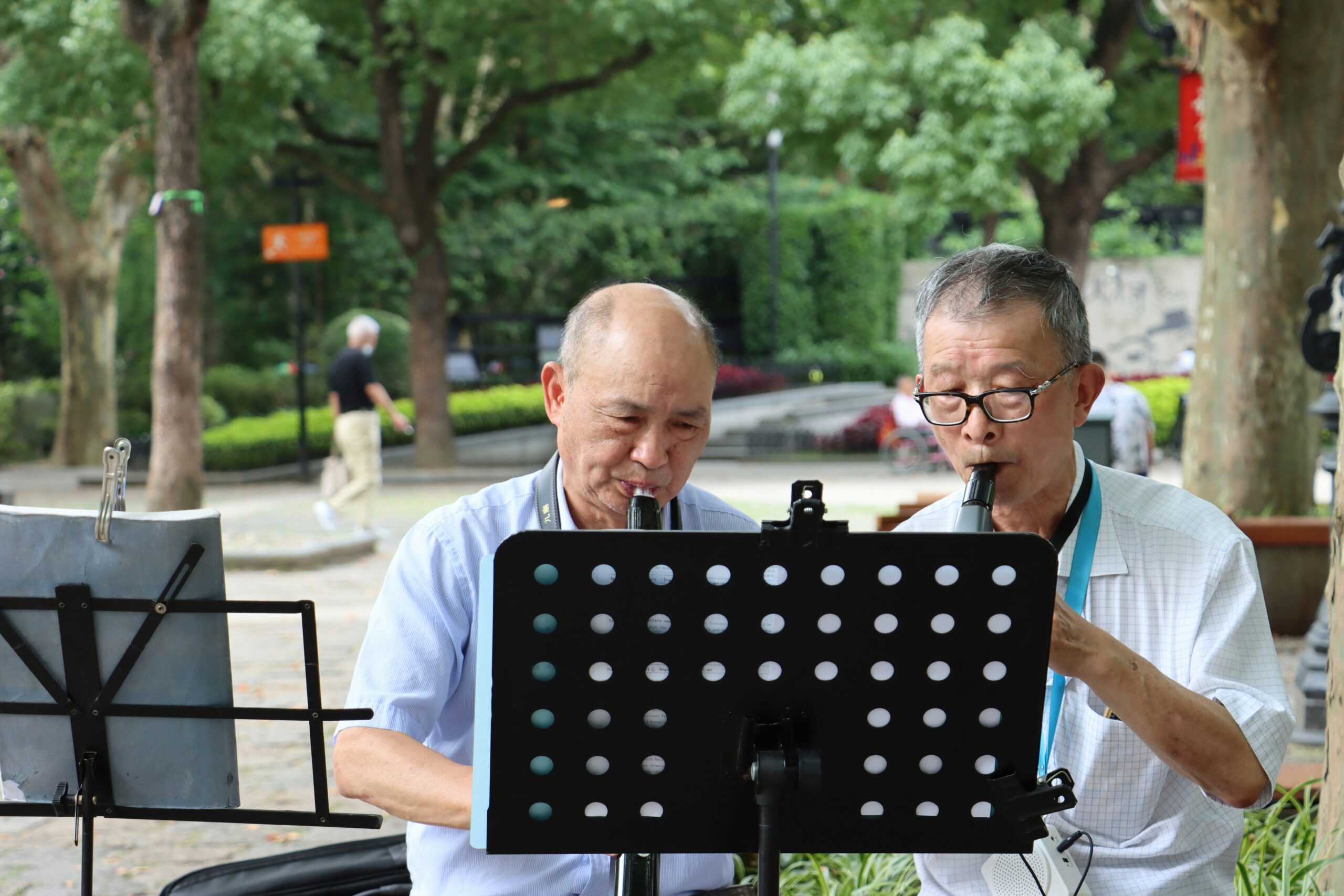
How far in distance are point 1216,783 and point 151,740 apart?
6.07 feet

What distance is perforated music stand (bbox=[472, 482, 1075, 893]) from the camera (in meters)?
1.62

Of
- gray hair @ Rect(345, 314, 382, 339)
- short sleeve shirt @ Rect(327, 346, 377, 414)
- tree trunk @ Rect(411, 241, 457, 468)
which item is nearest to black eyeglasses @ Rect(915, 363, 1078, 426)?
short sleeve shirt @ Rect(327, 346, 377, 414)

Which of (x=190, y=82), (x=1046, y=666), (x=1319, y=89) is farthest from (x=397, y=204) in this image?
(x=1046, y=666)

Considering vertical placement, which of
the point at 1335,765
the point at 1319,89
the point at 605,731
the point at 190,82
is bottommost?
the point at 1335,765

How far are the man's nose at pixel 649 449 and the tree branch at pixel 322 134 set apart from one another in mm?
18927

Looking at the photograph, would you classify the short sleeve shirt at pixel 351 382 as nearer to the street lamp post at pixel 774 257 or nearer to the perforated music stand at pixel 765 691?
the perforated music stand at pixel 765 691

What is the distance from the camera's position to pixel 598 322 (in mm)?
2486

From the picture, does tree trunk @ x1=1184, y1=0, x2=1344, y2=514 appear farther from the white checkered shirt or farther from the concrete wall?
the concrete wall

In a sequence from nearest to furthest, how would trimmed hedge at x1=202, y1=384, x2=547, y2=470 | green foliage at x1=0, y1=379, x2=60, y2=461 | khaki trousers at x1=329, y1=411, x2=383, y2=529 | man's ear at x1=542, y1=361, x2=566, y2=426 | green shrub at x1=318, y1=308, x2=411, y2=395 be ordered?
man's ear at x1=542, y1=361, x2=566, y2=426 → khaki trousers at x1=329, y1=411, x2=383, y2=529 → trimmed hedge at x1=202, y1=384, x2=547, y2=470 → green shrub at x1=318, y1=308, x2=411, y2=395 → green foliage at x1=0, y1=379, x2=60, y2=461

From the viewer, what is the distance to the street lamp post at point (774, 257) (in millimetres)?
30141

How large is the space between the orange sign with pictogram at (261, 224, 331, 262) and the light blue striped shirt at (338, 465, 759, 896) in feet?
55.0

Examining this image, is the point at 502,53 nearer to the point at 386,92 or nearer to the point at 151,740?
the point at 386,92

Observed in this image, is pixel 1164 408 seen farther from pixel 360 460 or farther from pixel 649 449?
pixel 649 449

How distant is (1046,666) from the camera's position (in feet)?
5.50
